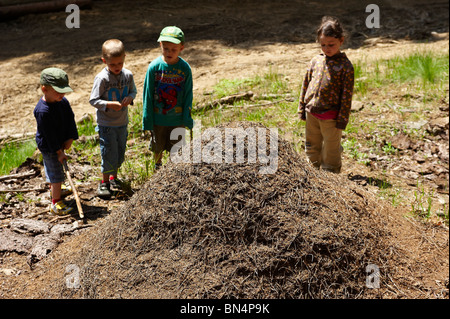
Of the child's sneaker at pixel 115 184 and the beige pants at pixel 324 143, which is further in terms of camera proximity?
the child's sneaker at pixel 115 184

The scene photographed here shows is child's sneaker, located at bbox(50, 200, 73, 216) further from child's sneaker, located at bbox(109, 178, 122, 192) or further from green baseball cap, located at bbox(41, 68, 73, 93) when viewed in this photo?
green baseball cap, located at bbox(41, 68, 73, 93)

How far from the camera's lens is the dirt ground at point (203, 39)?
7.08 m

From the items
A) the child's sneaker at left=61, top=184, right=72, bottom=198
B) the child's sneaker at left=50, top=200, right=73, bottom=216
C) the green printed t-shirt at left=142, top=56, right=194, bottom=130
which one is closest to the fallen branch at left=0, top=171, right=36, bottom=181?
the child's sneaker at left=61, top=184, right=72, bottom=198

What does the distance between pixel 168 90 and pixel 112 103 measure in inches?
21.1

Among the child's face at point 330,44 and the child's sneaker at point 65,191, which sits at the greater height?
the child's face at point 330,44

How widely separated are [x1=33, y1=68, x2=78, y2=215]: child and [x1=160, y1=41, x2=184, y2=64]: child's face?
88 cm

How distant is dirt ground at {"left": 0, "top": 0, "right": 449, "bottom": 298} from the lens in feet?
23.2

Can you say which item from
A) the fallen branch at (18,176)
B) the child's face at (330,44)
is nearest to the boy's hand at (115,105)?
the fallen branch at (18,176)

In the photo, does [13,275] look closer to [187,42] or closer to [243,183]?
[243,183]

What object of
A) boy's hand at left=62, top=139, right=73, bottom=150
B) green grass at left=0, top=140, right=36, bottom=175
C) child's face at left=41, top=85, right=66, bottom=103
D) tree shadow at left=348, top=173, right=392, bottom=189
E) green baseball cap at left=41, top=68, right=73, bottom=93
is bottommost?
tree shadow at left=348, top=173, right=392, bottom=189

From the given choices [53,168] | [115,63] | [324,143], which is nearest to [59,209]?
[53,168]

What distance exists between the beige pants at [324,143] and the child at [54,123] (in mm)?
2175

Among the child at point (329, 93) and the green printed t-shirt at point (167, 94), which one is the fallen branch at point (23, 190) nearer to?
the green printed t-shirt at point (167, 94)

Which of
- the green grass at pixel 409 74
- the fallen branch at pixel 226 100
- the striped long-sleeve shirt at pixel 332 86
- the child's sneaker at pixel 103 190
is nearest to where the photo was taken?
the striped long-sleeve shirt at pixel 332 86
